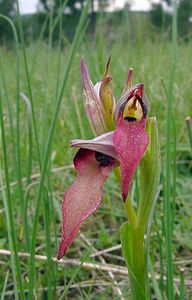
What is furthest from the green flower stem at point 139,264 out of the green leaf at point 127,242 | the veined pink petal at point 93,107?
the veined pink petal at point 93,107

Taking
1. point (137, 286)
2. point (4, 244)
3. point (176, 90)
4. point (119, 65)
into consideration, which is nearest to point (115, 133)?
point (137, 286)

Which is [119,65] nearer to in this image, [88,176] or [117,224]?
[117,224]

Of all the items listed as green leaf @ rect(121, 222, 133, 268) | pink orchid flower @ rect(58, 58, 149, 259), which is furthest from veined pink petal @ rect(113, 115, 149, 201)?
green leaf @ rect(121, 222, 133, 268)

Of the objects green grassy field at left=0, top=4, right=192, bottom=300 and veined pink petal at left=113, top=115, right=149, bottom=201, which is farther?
green grassy field at left=0, top=4, right=192, bottom=300

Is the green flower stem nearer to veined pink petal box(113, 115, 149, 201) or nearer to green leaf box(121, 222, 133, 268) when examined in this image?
green leaf box(121, 222, 133, 268)

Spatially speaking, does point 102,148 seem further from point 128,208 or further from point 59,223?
point 59,223

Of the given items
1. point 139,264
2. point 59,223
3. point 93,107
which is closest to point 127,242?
point 139,264
